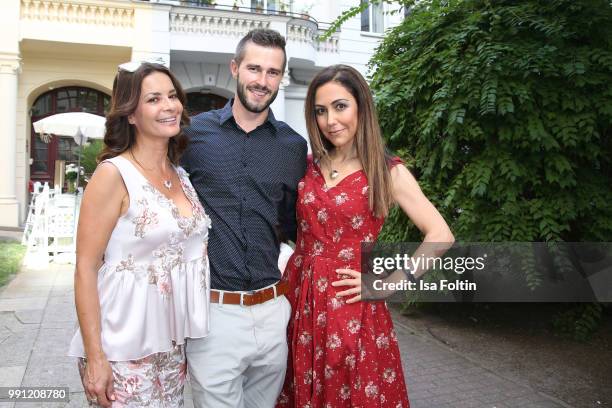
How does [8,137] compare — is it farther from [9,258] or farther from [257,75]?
[257,75]

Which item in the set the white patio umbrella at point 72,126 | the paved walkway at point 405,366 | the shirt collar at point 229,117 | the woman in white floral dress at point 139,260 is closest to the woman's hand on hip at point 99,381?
the woman in white floral dress at point 139,260

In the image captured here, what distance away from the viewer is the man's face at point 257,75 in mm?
2555

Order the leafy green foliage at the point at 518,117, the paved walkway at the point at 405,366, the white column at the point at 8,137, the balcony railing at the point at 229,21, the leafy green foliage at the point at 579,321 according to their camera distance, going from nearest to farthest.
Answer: the paved walkway at the point at 405,366
the leafy green foliage at the point at 518,117
the leafy green foliage at the point at 579,321
the white column at the point at 8,137
the balcony railing at the point at 229,21

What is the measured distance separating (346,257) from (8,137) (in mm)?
13089

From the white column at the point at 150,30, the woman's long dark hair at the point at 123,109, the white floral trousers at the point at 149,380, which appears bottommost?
Result: the white floral trousers at the point at 149,380

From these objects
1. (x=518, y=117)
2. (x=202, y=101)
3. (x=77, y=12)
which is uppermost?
(x=77, y=12)

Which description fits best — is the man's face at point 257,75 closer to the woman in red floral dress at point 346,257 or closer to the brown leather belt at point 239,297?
the woman in red floral dress at point 346,257

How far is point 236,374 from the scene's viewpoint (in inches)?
93.5

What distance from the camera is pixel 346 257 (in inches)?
98.8

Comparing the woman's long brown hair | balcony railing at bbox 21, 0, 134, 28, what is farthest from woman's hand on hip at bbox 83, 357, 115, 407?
balcony railing at bbox 21, 0, 134, 28

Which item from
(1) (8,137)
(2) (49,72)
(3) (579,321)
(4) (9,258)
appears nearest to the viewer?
(3) (579,321)

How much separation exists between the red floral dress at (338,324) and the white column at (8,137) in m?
12.8

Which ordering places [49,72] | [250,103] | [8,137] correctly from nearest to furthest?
[250,103]
[8,137]
[49,72]

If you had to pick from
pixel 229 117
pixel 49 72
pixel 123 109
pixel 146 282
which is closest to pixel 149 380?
pixel 146 282
